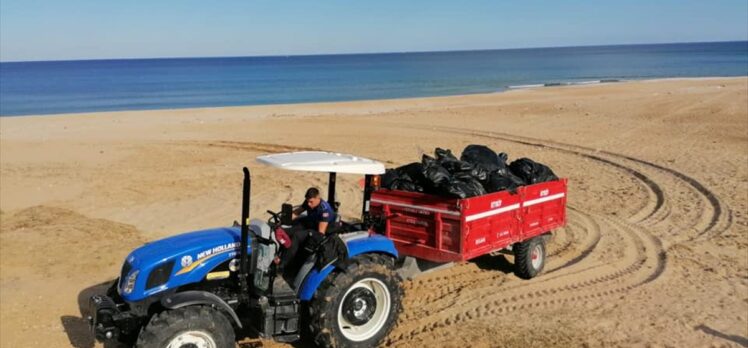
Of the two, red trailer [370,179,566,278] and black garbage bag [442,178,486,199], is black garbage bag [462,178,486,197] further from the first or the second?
red trailer [370,179,566,278]

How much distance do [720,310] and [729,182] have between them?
6656 millimetres

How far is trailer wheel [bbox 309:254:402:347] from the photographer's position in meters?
5.21

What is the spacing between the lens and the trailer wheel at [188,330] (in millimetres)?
4438

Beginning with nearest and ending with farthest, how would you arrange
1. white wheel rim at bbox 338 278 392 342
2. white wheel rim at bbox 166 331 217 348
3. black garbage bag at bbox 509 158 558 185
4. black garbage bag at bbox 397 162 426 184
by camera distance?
Result: white wheel rim at bbox 166 331 217 348, white wheel rim at bbox 338 278 392 342, black garbage bag at bbox 397 162 426 184, black garbage bag at bbox 509 158 558 185

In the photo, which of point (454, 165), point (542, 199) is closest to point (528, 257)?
point (542, 199)

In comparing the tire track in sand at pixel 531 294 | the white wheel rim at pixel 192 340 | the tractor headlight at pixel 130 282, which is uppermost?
the tractor headlight at pixel 130 282

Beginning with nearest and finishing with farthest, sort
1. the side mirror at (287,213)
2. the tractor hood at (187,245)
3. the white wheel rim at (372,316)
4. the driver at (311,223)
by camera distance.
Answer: the tractor hood at (187,245) < the side mirror at (287,213) < the driver at (311,223) < the white wheel rim at (372,316)

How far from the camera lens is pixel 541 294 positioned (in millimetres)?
7008

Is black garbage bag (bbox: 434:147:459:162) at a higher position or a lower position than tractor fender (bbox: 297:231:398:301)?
higher

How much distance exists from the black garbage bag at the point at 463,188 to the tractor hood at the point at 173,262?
2.36 metres

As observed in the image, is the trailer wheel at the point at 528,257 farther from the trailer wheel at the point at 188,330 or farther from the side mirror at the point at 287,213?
the trailer wheel at the point at 188,330

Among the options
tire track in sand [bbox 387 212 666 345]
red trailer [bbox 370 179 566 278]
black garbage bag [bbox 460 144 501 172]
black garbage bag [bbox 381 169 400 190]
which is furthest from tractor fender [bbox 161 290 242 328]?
black garbage bag [bbox 460 144 501 172]

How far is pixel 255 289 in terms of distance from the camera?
5051mm

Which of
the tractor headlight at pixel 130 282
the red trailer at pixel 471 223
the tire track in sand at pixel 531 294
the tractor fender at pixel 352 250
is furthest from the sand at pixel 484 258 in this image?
the tractor headlight at pixel 130 282
